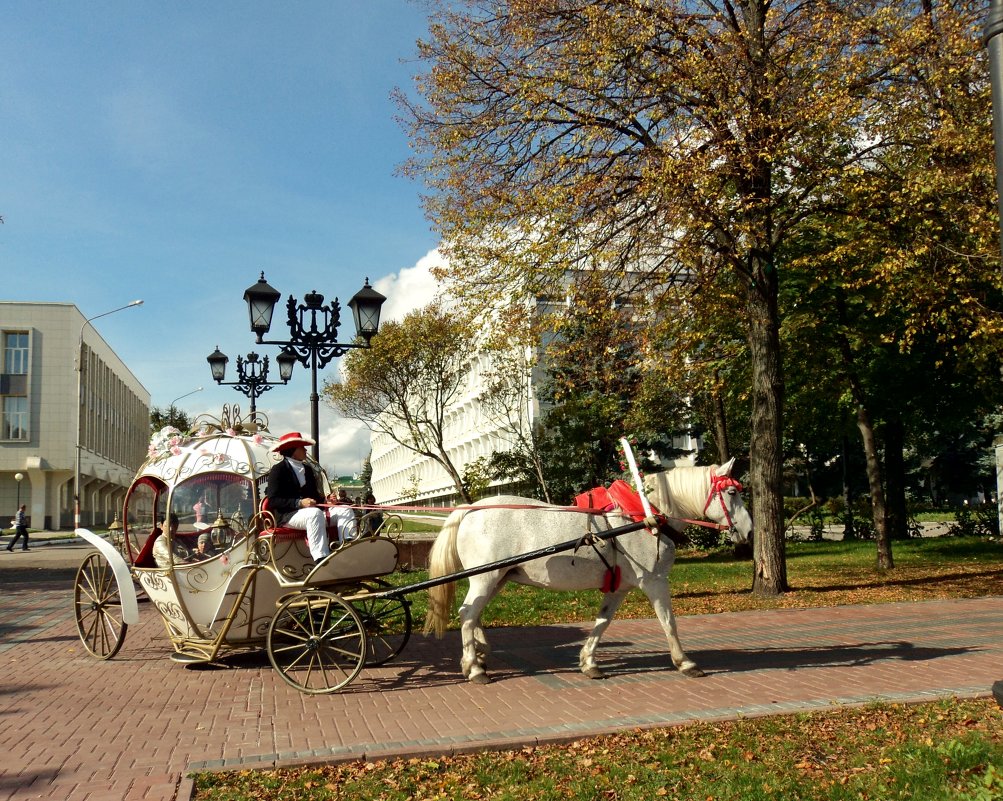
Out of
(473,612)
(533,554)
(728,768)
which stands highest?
(533,554)

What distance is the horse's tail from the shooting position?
866cm

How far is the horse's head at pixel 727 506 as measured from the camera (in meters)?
8.38

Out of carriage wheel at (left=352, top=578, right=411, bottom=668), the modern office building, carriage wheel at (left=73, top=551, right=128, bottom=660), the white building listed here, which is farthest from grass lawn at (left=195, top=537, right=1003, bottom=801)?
the modern office building

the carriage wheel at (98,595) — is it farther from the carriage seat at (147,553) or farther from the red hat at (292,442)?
the red hat at (292,442)

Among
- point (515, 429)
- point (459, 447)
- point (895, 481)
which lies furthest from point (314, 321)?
point (459, 447)

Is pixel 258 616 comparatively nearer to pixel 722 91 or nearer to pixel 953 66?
pixel 722 91

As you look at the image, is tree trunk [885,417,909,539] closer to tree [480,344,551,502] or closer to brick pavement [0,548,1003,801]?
tree [480,344,551,502]

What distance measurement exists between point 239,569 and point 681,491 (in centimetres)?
432

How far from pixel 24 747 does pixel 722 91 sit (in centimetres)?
1242

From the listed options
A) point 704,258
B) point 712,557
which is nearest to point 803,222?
point 704,258

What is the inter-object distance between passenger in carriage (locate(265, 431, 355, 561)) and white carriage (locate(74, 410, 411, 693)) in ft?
0.44

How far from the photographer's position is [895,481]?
33.2 metres

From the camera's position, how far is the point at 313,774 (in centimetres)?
572

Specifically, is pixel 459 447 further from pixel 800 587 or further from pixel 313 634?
pixel 313 634
